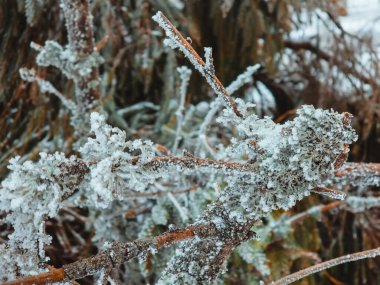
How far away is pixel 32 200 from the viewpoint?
0.60 metres

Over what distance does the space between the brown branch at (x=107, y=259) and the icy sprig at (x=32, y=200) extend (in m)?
0.04

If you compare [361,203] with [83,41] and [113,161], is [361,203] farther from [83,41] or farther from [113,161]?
[113,161]

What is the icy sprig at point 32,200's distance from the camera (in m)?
0.60

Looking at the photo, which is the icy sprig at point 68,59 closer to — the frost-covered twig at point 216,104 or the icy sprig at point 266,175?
the frost-covered twig at point 216,104

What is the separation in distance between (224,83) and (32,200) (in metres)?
1.79

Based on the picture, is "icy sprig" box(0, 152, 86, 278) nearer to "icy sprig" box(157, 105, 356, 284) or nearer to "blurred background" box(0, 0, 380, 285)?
"icy sprig" box(157, 105, 356, 284)

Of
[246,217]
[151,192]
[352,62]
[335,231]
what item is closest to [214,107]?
[151,192]

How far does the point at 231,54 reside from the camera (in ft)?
7.49

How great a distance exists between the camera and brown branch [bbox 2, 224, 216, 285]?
60 centimetres

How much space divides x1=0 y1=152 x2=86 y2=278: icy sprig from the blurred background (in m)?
0.95

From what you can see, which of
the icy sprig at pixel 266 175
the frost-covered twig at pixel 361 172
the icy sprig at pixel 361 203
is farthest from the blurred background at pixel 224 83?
the icy sprig at pixel 266 175

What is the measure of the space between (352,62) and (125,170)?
6.82 feet

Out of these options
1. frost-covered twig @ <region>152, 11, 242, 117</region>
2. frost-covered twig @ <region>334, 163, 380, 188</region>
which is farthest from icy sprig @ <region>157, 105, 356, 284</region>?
frost-covered twig @ <region>334, 163, 380, 188</region>

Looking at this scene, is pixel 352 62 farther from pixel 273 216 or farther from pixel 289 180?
pixel 289 180
